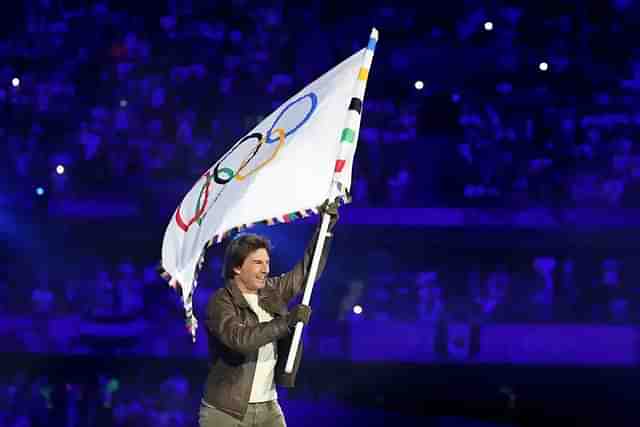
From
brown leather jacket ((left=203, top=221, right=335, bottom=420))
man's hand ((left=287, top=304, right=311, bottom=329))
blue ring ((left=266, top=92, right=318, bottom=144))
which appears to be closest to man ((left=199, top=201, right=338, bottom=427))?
brown leather jacket ((left=203, top=221, right=335, bottom=420))

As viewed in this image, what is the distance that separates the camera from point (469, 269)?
1341cm

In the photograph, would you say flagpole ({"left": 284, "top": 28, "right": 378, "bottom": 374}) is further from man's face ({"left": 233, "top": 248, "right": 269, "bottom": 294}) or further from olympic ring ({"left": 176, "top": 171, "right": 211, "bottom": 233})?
olympic ring ({"left": 176, "top": 171, "right": 211, "bottom": 233})

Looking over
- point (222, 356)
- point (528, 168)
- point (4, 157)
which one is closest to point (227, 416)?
point (222, 356)

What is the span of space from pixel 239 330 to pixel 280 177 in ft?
2.30

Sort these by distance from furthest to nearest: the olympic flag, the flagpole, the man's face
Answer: the man's face, the olympic flag, the flagpole

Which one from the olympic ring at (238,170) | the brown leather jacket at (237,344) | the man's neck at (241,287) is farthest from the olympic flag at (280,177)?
the man's neck at (241,287)

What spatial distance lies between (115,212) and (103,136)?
957mm

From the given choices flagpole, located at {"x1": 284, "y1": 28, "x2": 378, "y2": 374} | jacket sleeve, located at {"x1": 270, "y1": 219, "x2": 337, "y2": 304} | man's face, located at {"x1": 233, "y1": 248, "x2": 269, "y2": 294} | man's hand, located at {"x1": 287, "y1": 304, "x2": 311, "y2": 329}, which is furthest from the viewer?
jacket sleeve, located at {"x1": 270, "y1": 219, "x2": 337, "y2": 304}

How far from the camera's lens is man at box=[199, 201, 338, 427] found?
14.4ft

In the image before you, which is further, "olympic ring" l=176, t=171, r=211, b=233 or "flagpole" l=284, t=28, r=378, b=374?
"olympic ring" l=176, t=171, r=211, b=233

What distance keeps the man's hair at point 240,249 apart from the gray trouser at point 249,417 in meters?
0.56

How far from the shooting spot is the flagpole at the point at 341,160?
4238mm

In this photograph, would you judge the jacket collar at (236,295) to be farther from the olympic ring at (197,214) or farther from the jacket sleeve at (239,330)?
the olympic ring at (197,214)

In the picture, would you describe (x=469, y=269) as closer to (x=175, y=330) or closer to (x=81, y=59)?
(x=175, y=330)
